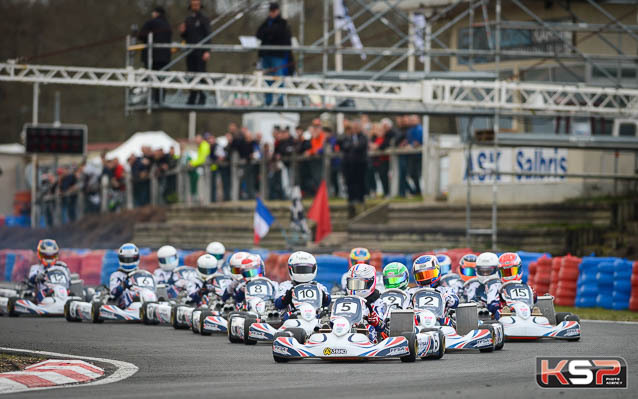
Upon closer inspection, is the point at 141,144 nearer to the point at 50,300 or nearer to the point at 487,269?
the point at 50,300

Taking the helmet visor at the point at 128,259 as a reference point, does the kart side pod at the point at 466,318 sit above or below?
below

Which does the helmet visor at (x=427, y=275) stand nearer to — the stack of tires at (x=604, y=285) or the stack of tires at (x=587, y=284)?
the stack of tires at (x=604, y=285)

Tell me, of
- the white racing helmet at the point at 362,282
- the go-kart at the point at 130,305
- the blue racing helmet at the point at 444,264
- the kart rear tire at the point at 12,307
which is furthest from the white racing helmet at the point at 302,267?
the kart rear tire at the point at 12,307

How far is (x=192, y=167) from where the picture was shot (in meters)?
31.2

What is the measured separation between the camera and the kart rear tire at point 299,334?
1247 centimetres

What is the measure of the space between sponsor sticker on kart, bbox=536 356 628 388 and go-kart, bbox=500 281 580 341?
356cm

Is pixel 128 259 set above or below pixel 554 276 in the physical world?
above

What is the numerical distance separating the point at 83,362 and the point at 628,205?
15.2 m

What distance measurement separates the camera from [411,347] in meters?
12.1

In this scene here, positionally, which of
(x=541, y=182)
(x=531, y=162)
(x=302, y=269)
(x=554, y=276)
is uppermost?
(x=531, y=162)

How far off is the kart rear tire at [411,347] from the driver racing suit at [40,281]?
9360mm

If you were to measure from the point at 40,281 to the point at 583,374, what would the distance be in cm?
1217

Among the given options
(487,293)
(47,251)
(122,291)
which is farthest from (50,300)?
(487,293)

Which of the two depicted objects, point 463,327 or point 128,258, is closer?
point 463,327
